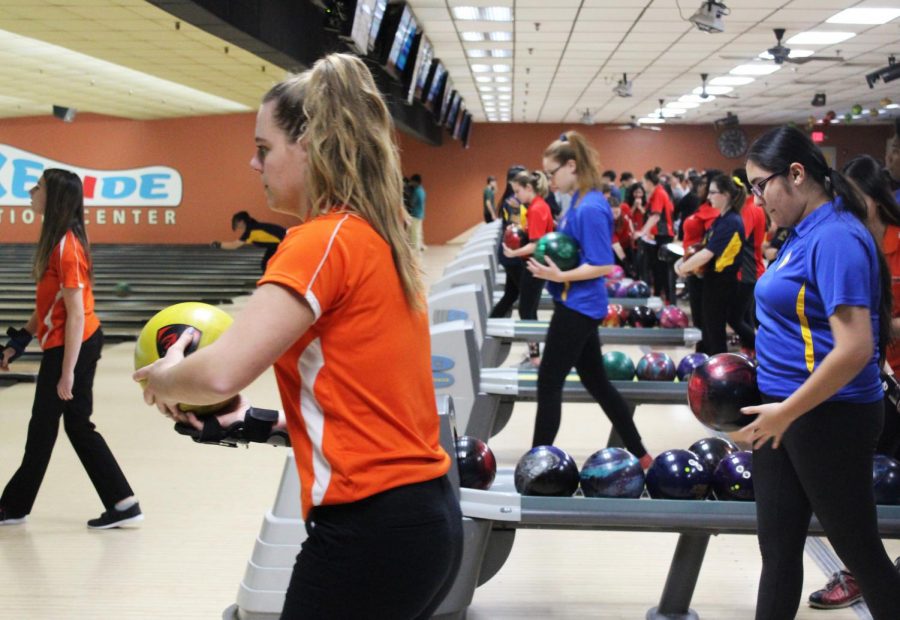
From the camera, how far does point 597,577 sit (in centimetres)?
302

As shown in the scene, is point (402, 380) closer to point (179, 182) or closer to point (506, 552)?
point (506, 552)

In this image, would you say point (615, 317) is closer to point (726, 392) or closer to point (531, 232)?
point (531, 232)

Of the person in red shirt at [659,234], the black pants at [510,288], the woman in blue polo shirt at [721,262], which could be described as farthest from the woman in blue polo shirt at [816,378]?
the person in red shirt at [659,234]

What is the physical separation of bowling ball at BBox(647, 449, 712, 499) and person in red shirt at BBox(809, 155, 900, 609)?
1.46 feet

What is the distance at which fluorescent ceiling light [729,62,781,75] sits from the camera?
12.5m

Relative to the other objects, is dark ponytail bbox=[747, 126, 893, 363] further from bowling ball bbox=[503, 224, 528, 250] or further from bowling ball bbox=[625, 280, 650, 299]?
bowling ball bbox=[625, 280, 650, 299]

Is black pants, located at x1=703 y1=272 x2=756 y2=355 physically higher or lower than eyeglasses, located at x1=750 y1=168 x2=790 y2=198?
lower

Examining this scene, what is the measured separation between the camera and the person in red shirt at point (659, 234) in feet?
30.4

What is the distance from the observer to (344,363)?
1174mm

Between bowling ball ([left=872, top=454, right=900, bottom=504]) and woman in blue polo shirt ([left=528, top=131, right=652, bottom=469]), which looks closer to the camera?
bowling ball ([left=872, top=454, right=900, bottom=504])

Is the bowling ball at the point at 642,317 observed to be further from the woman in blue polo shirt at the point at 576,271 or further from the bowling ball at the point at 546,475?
the bowling ball at the point at 546,475

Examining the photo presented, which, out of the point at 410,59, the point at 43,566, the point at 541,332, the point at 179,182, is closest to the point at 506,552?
the point at 43,566

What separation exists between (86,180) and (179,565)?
1733cm

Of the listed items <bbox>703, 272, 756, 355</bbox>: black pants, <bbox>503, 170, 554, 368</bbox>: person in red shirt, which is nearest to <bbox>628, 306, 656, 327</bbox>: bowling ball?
<bbox>503, 170, 554, 368</bbox>: person in red shirt
